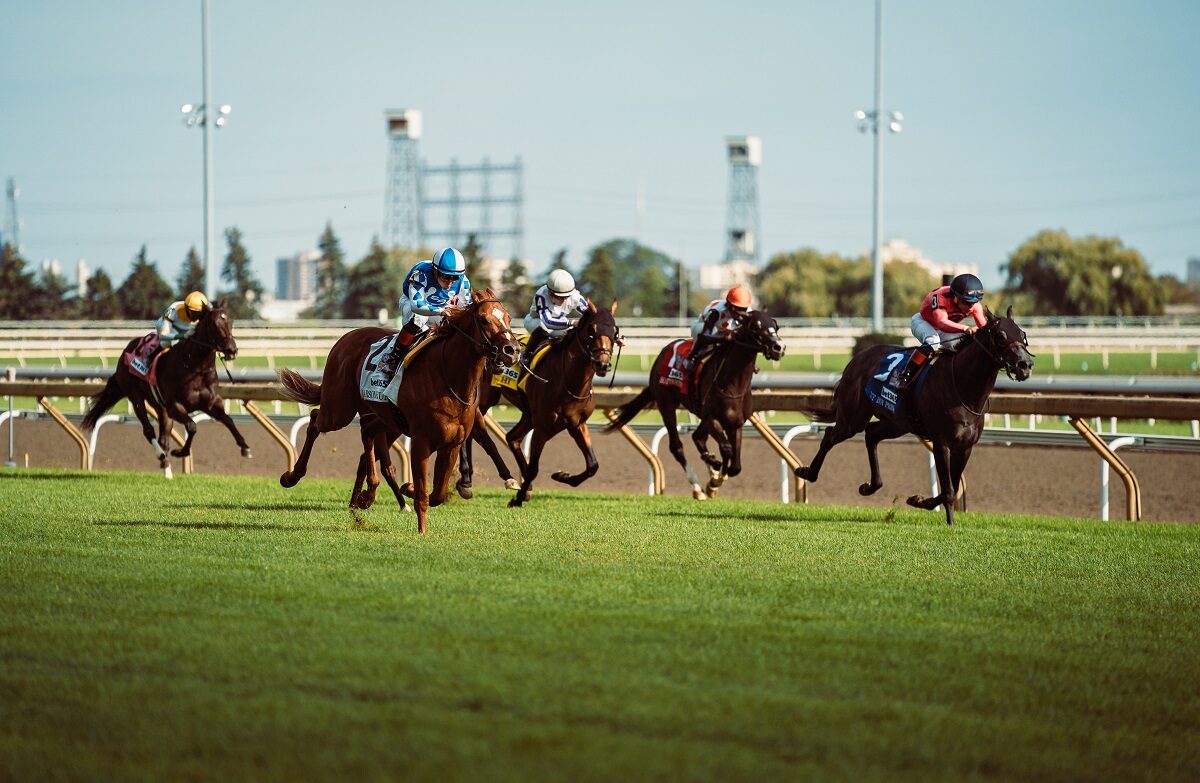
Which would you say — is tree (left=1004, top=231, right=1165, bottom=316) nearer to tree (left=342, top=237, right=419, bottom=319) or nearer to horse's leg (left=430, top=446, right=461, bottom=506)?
tree (left=342, top=237, right=419, bottom=319)

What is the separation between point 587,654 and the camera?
5.53m

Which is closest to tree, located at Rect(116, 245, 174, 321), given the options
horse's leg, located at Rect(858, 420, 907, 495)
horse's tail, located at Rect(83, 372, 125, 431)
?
horse's tail, located at Rect(83, 372, 125, 431)

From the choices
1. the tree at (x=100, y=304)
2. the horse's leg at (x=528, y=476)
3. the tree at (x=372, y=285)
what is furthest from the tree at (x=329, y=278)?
the horse's leg at (x=528, y=476)

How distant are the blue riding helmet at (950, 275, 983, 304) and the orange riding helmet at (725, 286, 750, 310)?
1.81m

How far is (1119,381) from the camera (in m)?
16.7

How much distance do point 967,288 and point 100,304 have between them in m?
48.6

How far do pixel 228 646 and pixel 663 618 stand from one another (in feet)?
5.91

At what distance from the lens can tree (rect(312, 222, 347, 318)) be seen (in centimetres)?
7062

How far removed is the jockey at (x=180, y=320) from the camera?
1462 centimetres

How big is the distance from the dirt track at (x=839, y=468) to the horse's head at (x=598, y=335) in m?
2.71

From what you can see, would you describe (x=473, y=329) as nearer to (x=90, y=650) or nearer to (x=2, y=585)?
(x=2, y=585)

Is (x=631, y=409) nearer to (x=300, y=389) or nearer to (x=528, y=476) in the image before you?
(x=528, y=476)

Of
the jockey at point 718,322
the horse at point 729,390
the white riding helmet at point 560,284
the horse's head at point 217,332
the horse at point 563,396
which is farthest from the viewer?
the horse's head at point 217,332

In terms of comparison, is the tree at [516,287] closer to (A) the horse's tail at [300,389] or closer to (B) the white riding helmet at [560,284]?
(B) the white riding helmet at [560,284]
